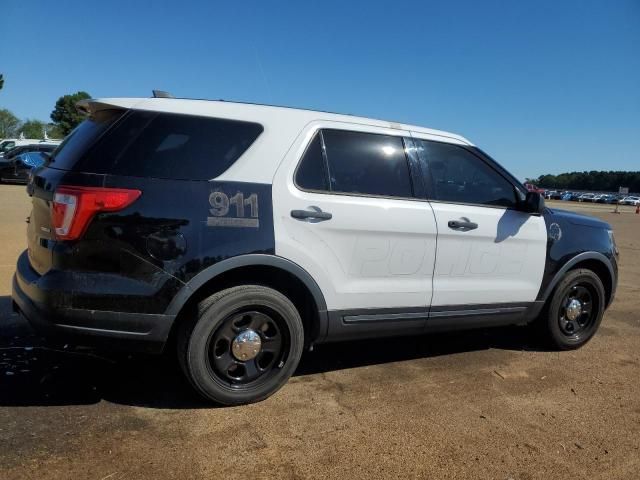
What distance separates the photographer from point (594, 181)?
143625 mm

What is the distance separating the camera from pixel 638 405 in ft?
12.4

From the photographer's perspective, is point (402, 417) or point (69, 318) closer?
point (69, 318)

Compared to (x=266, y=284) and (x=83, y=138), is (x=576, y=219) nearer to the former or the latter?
(x=266, y=284)

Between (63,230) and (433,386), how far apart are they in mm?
2679

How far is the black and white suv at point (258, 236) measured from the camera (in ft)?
9.91

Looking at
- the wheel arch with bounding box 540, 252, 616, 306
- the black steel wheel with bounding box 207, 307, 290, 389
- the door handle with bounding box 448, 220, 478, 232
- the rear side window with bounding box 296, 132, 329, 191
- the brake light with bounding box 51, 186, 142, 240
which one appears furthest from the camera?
the wheel arch with bounding box 540, 252, 616, 306

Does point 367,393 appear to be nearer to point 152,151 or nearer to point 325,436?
point 325,436

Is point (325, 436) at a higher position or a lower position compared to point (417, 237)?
lower

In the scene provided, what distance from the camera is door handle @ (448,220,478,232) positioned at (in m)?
4.01

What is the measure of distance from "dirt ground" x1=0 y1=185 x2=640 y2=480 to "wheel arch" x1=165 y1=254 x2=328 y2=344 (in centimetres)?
53

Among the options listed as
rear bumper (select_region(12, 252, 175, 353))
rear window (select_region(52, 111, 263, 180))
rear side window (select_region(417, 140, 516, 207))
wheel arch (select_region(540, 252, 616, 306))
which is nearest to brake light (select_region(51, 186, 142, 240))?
rear window (select_region(52, 111, 263, 180))

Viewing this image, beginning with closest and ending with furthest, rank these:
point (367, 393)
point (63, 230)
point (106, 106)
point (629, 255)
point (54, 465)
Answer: point (54, 465) → point (63, 230) → point (106, 106) → point (367, 393) → point (629, 255)

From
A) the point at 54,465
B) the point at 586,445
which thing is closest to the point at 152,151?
the point at 54,465

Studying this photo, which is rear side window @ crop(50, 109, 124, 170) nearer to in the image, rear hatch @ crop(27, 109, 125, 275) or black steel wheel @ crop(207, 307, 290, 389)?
rear hatch @ crop(27, 109, 125, 275)
